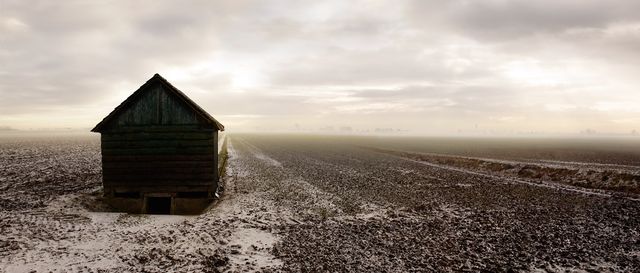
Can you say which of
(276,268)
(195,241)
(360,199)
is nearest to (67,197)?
(195,241)

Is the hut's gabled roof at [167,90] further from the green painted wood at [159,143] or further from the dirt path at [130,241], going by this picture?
the dirt path at [130,241]

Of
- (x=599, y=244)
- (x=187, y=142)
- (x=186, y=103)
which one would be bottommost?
(x=599, y=244)

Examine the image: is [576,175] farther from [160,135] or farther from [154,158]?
[154,158]

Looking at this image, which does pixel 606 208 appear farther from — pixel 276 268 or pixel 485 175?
pixel 276 268

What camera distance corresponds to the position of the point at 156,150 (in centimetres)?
1708

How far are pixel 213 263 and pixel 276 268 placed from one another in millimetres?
1757

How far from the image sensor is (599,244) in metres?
12.7

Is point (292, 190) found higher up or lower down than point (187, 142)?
lower down

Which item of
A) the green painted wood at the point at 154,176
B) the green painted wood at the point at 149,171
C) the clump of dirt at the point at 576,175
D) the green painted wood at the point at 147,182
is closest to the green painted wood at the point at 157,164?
the green painted wood at the point at 149,171

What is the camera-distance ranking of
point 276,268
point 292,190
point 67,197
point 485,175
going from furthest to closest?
1. point 485,175
2. point 292,190
3. point 67,197
4. point 276,268

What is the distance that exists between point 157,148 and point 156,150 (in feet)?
0.35

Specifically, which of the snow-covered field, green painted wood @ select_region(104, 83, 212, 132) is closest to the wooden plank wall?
green painted wood @ select_region(104, 83, 212, 132)

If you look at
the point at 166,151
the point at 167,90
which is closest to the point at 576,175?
the point at 166,151

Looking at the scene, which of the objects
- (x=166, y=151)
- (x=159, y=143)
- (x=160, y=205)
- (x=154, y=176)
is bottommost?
(x=160, y=205)
